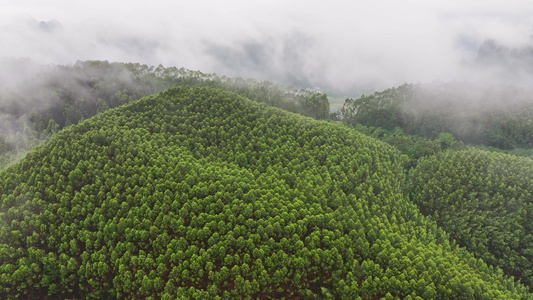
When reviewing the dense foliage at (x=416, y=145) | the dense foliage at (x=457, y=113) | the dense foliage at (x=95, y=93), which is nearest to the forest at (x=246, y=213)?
the dense foliage at (x=416, y=145)

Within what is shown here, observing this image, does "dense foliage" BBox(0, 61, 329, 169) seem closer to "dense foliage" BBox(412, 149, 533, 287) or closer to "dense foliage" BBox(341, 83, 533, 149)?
"dense foliage" BBox(341, 83, 533, 149)

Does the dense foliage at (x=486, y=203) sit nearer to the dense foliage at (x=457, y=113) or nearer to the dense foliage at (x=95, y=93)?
the dense foliage at (x=457, y=113)

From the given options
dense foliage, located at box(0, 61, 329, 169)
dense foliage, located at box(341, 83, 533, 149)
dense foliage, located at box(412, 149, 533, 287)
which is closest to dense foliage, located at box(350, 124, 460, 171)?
dense foliage, located at box(341, 83, 533, 149)

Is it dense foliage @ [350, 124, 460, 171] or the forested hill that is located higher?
dense foliage @ [350, 124, 460, 171]

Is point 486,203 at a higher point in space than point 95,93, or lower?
lower

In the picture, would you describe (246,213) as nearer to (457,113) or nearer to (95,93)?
(95,93)

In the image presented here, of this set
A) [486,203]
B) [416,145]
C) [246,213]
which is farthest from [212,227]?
[416,145]
